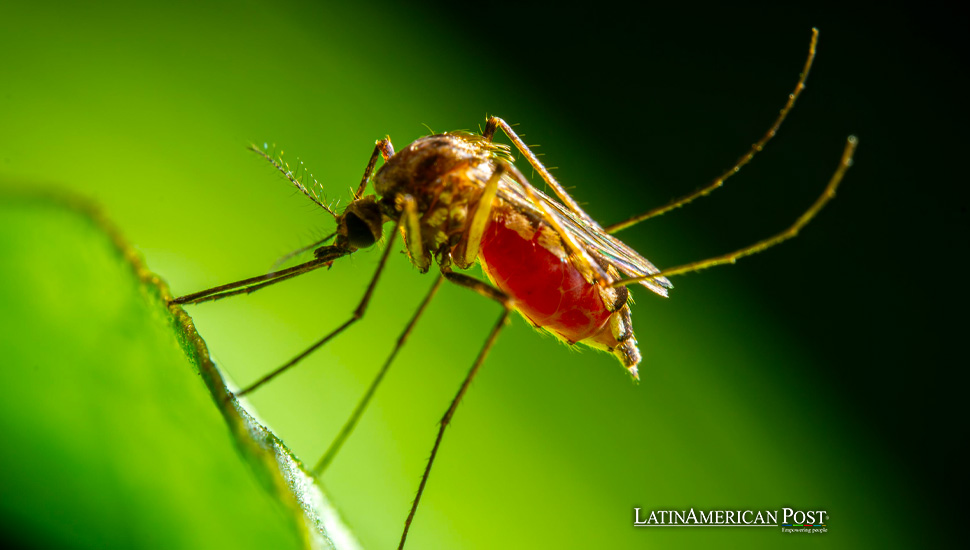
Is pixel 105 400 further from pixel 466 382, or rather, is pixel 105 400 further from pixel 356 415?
pixel 466 382

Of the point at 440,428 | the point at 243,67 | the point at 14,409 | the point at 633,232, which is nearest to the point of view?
the point at 14,409

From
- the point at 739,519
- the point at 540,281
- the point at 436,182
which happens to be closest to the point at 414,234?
the point at 436,182

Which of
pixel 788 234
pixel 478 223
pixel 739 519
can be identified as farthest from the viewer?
pixel 739 519

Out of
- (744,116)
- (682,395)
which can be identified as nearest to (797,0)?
(744,116)

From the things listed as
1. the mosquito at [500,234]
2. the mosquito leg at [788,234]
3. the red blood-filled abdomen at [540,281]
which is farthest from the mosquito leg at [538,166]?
the mosquito leg at [788,234]

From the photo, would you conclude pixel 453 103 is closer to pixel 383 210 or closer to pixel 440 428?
pixel 383 210

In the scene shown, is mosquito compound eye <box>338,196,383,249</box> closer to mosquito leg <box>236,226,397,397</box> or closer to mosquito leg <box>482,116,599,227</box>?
mosquito leg <box>236,226,397,397</box>

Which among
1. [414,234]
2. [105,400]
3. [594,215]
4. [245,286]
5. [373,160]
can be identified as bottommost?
[105,400]
